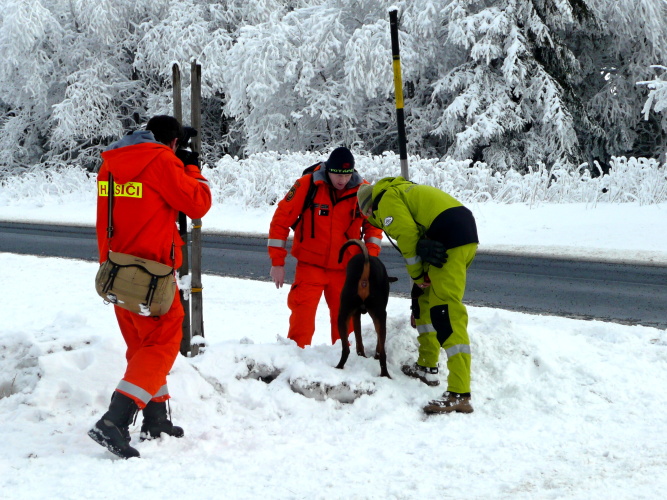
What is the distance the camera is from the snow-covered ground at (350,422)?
10.9ft

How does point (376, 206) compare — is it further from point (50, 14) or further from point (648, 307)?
point (50, 14)

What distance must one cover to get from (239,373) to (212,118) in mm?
24450

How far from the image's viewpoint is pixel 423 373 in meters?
4.86

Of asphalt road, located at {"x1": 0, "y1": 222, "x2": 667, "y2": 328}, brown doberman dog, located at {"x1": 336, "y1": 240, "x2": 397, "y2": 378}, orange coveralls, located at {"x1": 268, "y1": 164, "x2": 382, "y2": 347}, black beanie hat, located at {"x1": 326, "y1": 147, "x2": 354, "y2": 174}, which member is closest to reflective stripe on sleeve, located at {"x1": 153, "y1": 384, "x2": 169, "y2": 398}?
brown doberman dog, located at {"x1": 336, "y1": 240, "x2": 397, "y2": 378}

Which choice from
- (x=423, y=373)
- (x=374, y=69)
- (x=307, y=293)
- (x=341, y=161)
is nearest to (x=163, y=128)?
(x=341, y=161)

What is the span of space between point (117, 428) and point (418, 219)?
216 centimetres

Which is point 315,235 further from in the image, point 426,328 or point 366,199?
point 426,328

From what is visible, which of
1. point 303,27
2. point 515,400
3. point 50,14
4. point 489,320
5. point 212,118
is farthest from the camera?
point 212,118

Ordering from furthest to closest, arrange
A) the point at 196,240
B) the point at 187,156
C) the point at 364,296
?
the point at 196,240, the point at 364,296, the point at 187,156

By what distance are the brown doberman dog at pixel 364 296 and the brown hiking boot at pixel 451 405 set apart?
18.1 inches

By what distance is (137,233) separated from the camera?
12.3ft

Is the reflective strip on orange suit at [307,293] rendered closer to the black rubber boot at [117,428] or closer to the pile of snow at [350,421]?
the pile of snow at [350,421]

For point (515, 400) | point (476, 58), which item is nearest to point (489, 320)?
point (515, 400)

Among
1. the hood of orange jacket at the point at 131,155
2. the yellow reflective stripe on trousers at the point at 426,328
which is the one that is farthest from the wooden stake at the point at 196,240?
the yellow reflective stripe on trousers at the point at 426,328
